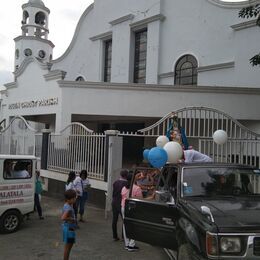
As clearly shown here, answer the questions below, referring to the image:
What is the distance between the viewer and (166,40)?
849 inches

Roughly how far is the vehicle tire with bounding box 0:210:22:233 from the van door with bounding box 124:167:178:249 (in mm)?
3661

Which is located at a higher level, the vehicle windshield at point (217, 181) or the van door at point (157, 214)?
the vehicle windshield at point (217, 181)

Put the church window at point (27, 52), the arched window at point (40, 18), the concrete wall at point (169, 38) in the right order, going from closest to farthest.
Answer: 1. the concrete wall at point (169, 38)
2. the church window at point (27, 52)
3. the arched window at point (40, 18)

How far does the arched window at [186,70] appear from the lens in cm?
2058

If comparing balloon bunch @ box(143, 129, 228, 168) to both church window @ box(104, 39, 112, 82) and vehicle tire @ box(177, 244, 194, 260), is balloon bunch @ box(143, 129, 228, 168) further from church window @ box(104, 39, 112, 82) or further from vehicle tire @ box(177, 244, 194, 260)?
church window @ box(104, 39, 112, 82)

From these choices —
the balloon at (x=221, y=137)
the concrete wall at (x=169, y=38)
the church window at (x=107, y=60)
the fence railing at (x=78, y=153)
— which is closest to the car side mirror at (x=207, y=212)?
the balloon at (x=221, y=137)

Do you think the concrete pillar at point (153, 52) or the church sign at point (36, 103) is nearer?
the church sign at point (36, 103)

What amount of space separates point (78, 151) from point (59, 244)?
548 centimetres

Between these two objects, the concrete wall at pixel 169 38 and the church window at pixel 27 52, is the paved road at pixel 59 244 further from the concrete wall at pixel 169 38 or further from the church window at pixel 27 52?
the church window at pixel 27 52

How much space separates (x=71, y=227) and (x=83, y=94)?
11.5 metres

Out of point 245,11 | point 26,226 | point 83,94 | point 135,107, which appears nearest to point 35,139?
point 83,94

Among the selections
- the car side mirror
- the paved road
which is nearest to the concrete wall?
the paved road

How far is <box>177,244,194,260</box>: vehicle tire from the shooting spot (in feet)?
15.0

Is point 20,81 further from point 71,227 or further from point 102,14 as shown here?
point 71,227
